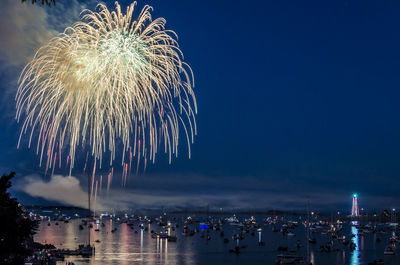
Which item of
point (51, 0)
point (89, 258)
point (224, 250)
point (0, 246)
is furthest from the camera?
point (224, 250)

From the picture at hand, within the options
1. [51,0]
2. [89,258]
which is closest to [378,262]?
[89,258]

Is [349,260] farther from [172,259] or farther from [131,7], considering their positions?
[131,7]

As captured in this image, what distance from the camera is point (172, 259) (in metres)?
64.4

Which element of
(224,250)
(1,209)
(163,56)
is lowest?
(224,250)

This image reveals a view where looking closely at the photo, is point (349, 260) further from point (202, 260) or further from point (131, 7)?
point (131, 7)

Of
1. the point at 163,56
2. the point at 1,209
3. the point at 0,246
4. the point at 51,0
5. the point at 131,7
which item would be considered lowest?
the point at 0,246

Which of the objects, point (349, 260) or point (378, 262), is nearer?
point (378, 262)

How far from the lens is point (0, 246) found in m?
15.0

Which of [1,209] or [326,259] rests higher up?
[1,209]

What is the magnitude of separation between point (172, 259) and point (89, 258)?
483 inches

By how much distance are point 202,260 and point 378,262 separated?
24.7m

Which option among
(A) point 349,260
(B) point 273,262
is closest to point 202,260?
(B) point 273,262

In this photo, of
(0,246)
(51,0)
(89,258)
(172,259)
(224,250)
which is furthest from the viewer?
(224,250)

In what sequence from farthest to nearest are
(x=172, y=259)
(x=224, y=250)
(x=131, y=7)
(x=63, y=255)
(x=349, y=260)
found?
(x=224, y=250)
(x=349, y=260)
(x=172, y=259)
(x=63, y=255)
(x=131, y=7)
